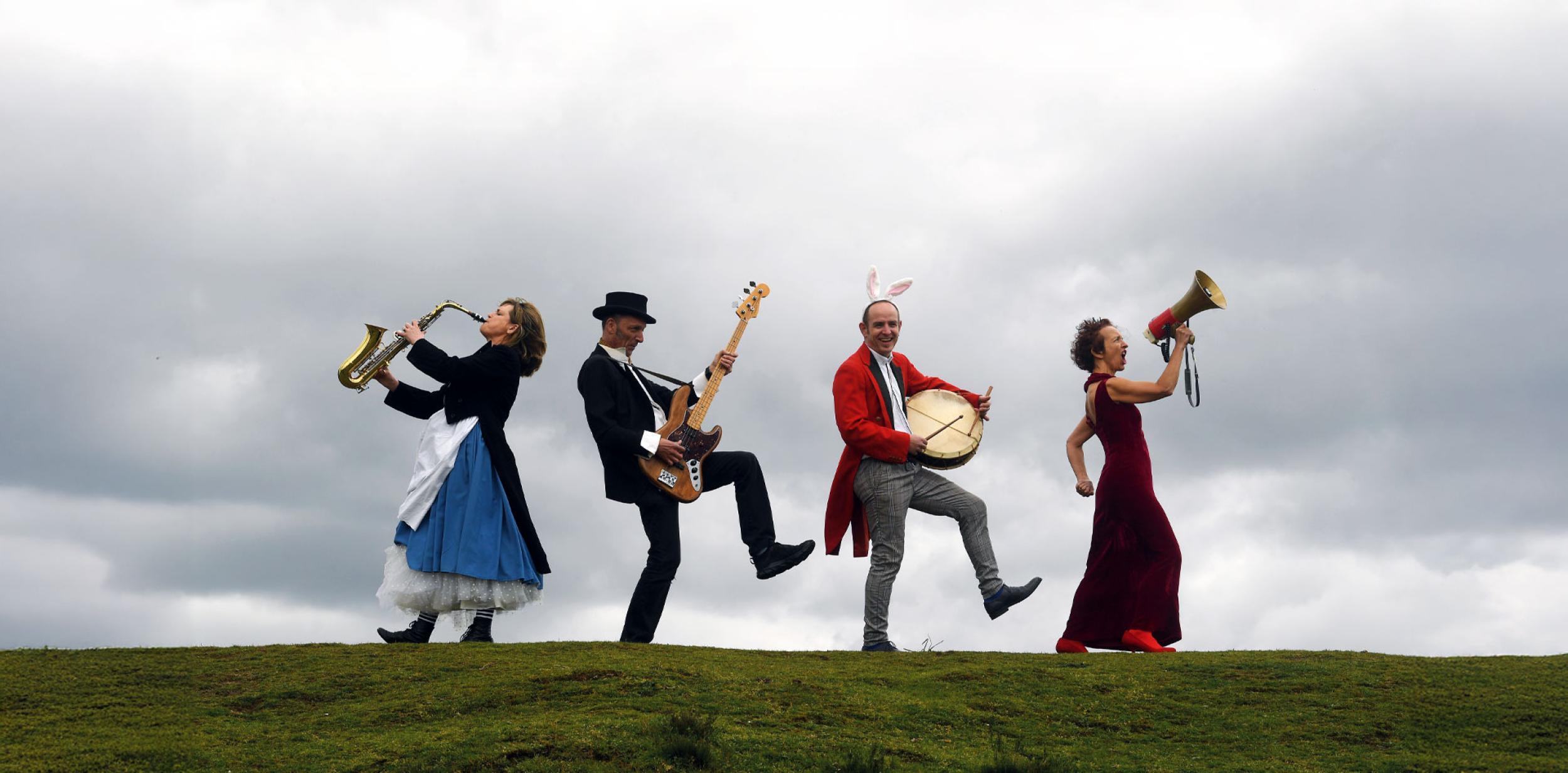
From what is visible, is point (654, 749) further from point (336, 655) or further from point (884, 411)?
point (884, 411)

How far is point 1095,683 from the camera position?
862 cm

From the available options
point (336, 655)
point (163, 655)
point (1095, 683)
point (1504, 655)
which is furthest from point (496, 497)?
point (1504, 655)

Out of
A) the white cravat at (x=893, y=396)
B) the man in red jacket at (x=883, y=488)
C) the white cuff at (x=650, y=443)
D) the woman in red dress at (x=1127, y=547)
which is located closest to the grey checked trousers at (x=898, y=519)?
the man in red jacket at (x=883, y=488)

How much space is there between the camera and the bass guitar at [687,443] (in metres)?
10.3

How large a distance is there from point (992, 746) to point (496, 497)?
15.7ft

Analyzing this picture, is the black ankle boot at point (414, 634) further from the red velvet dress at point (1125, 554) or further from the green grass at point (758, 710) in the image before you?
the red velvet dress at point (1125, 554)

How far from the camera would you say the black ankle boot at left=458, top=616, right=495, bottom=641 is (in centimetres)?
1030

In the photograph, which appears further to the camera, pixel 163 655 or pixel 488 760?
pixel 163 655

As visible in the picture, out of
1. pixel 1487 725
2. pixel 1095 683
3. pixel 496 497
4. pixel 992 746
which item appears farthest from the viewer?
pixel 496 497

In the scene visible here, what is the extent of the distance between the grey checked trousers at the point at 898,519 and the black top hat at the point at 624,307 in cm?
220

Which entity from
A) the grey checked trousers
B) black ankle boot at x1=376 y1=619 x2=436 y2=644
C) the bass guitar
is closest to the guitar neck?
the bass guitar

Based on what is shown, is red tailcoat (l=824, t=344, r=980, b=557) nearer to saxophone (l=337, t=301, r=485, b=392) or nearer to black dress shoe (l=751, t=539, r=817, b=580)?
black dress shoe (l=751, t=539, r=817, b=580)

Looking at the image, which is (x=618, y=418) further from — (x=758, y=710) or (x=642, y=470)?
(x=758, y=710)

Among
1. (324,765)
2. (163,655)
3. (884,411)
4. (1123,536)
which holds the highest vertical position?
(884,411)
